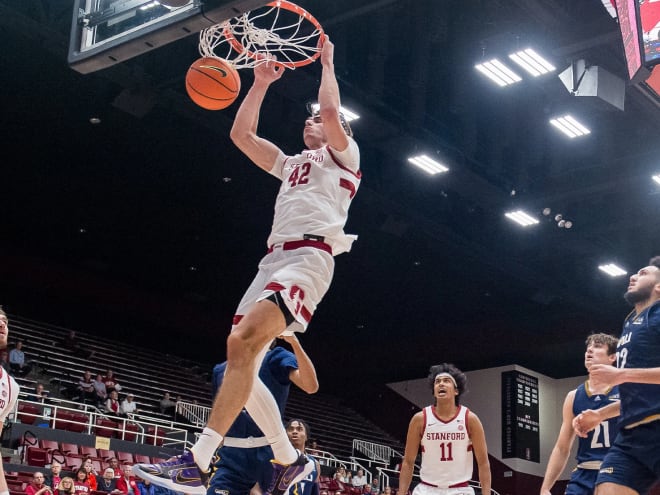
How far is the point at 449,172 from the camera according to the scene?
A: 1677 cm

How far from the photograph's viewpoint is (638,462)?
4.36m

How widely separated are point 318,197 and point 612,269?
694 inches

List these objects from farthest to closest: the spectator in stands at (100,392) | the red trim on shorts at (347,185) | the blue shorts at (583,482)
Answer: the spectator in stands at (100,392) → the blue shorts at (583,482) → the red trim on shorts at (347,185)

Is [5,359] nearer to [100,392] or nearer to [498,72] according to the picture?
[100,392]

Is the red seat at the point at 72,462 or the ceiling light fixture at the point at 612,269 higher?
the ceiling light fixture at the point at 612,269

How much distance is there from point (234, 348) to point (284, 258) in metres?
0.70

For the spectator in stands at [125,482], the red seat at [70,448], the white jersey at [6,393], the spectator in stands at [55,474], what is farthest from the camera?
the red seat at [70,448]

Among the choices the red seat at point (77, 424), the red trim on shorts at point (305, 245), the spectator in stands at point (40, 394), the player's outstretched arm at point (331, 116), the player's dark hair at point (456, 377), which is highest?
the spectator in stands at point (40, 394)

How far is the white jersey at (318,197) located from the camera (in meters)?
4.89

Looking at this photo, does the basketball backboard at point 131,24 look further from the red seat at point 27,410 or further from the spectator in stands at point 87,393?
the spectator in stands at point 87,393

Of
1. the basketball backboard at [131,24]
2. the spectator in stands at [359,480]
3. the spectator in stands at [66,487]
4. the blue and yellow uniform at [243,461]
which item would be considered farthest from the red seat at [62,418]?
the blue and yellow uniform at [243,461]

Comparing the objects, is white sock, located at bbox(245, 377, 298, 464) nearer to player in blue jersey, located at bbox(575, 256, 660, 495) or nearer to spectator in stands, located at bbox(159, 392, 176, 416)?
player in blue jersey, located at bbox(575, 256, 660, 495)

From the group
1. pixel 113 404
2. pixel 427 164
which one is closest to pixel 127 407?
pixel 113 404

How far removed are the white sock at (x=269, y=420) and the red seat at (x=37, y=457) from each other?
35.2ft
